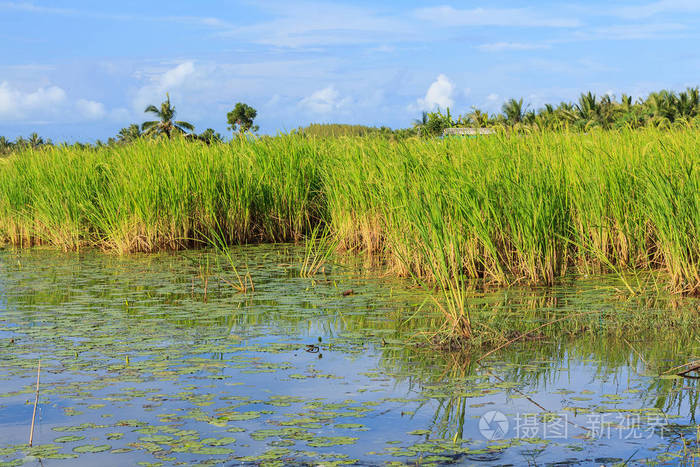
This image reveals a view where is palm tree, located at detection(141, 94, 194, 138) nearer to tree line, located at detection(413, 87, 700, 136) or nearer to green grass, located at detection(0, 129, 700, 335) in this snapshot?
tree line, located at detection(413, 87, 700, 136)

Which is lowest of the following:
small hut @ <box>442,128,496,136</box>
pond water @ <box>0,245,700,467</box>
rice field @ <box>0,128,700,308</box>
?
pond water @ <box>0,245,700,467</box>

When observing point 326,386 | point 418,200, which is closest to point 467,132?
point 418,200

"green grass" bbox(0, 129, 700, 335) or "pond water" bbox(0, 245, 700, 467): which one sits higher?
"green grass" bbox(0, 129, 700, 335)

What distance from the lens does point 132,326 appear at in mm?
6520

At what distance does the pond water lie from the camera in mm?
3553

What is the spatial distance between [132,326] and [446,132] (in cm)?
476

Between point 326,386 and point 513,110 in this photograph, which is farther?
point 513,110

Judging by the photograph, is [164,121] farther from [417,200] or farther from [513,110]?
[417,200]

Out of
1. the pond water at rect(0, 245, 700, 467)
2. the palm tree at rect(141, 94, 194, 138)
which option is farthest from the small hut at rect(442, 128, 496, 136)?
the palm tree at rect(141, 94, 194, 138)

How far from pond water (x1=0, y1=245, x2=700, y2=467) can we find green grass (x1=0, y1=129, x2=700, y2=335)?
2.24 feet

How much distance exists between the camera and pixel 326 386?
4.57 m

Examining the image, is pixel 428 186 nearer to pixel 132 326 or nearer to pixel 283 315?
pixel 283 315

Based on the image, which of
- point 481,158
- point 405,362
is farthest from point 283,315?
point 481,158

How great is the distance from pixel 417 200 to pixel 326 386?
112 inches
